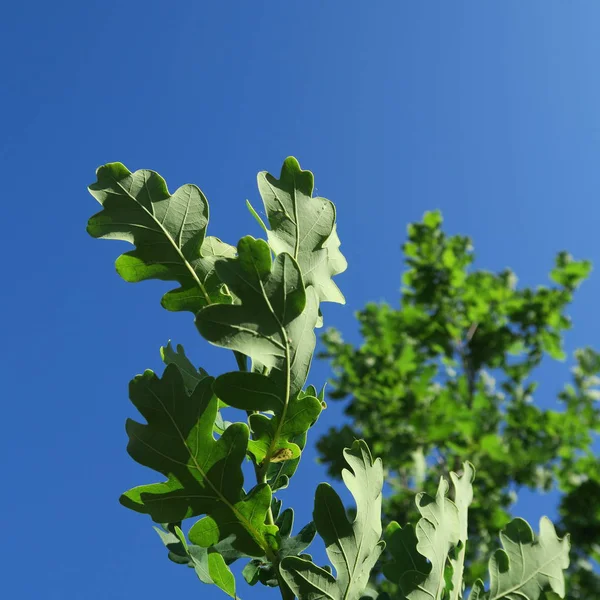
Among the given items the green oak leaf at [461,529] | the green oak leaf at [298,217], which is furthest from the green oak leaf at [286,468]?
the green oak leaf at [461,529]

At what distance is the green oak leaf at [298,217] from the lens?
1345mm

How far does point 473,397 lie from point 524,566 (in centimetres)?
542

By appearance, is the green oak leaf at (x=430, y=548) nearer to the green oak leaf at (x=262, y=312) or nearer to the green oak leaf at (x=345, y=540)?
the green oak leaf at (x=345, y=540)

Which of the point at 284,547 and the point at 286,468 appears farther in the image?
the point at 286,468

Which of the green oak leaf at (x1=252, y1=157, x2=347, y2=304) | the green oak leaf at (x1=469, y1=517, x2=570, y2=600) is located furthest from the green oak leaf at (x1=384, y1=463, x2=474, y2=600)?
the green oak leaf at (x1=252, y1=157, x2=347, y2=304)

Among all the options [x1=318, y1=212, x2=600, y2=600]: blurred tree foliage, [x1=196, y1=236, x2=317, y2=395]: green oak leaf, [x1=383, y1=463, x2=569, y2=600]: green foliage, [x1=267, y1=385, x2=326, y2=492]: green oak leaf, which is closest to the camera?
[x1=196, y1=236, x2=317, y2=395]: green oak leaf

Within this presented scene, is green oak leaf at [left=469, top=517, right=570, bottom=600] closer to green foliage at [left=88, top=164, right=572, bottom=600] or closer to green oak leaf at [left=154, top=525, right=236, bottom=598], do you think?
green foliage at [left=88, top=164, right=572, bottom=600]

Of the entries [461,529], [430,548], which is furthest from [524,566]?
[430,548]

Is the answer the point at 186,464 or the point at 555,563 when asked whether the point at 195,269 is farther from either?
the point at 555,563

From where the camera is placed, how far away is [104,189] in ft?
4.39

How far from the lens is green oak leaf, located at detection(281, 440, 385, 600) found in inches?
48.4

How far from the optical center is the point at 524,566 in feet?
5.09

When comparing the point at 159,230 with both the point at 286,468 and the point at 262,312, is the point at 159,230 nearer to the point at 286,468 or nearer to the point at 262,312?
the point at 262,312

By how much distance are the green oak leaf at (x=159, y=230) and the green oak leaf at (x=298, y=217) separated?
15cm
